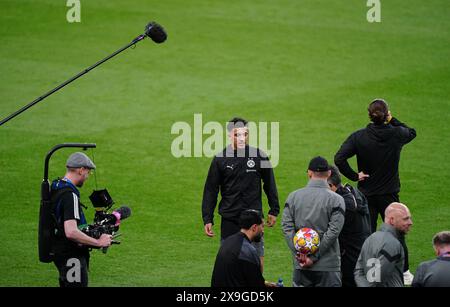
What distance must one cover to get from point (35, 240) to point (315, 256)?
4344mm

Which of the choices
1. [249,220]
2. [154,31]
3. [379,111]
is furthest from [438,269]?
[154,31]

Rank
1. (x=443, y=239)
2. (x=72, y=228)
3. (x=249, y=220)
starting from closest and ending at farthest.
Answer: (x=443, y=239) < (x=249, y=220) < (x=72, y=228)

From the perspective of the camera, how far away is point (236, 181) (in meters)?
9.86

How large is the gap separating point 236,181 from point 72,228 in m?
2.16

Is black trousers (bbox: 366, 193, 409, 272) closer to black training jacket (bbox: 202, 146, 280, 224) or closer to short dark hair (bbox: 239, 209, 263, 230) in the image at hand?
black training jacket (bbox: 202, 146, 280, 224)

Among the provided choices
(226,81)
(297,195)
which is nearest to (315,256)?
(297,195)

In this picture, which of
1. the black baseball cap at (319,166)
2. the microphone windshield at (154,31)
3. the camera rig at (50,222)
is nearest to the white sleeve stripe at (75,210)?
the camera rig at (50,222)

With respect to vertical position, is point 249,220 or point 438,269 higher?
point 249,220

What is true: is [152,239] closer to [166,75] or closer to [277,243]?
[277,243]

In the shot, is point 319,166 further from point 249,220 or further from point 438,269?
point 438,269

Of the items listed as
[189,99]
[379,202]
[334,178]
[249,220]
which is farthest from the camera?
[189,99]

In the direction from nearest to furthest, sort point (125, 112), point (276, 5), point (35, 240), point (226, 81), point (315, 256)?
point (315, 256) → point (35, 240) → point (125, 112) → point (226, 81) → point (276, 5)

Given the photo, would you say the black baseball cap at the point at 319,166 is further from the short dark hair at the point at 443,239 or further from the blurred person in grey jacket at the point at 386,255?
the short dark hair at the point at 443,239

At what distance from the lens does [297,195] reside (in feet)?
28.8
